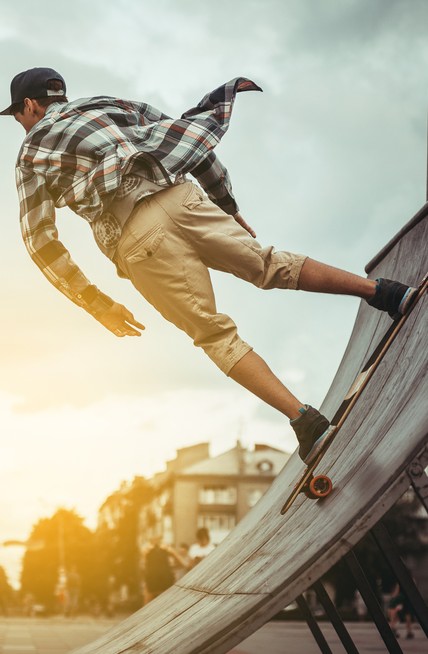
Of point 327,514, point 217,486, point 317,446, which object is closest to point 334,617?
point 317,446

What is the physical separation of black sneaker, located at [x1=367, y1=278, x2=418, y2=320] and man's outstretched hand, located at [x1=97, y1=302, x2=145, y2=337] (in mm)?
1011

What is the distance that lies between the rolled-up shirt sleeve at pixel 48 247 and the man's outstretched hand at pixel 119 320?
0.03m

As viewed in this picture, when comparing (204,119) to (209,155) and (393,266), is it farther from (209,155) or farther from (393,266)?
(393,266)

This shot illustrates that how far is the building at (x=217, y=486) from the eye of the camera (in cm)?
8419

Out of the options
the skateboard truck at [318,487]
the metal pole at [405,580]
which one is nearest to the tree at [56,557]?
the skateboard truck at [318,487]

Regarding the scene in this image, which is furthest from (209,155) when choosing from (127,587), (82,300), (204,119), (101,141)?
(127,587)

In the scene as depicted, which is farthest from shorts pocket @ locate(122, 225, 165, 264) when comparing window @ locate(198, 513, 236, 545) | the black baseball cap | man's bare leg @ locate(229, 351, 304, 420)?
window @ locate(198, 513, 236, 545)

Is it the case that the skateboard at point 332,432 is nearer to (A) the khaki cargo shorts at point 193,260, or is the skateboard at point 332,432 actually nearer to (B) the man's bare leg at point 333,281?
(B) the man's bare leg at point 333,281

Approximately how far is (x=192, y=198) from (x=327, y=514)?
1.41 metres

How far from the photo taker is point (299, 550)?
2.56 m

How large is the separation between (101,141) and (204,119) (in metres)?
0.51

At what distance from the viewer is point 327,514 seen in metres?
2.71

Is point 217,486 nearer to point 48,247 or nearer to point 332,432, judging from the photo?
point 48,247

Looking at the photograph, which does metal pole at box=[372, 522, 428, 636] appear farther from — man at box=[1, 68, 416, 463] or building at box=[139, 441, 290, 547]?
building at box=[139, 441, 290, 547]
